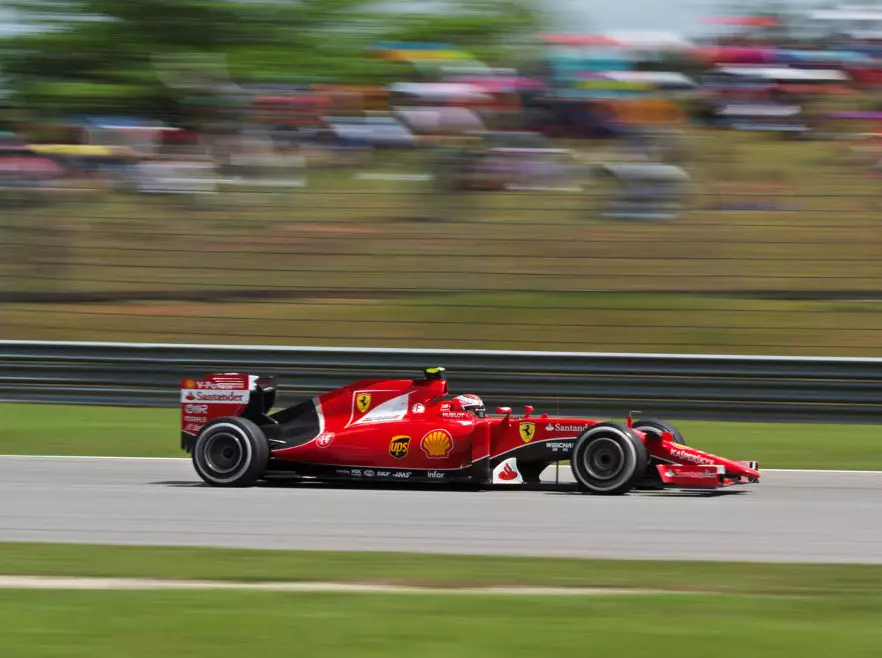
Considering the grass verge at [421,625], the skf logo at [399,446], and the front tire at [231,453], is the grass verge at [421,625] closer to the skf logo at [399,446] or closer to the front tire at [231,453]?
the skf logo at [399,446]

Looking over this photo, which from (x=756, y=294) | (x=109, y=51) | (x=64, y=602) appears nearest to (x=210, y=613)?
(x=64, y=602)

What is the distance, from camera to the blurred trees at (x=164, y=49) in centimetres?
2559

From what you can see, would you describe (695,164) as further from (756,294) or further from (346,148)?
(346,148)

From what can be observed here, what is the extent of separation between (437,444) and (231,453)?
56.8 inches

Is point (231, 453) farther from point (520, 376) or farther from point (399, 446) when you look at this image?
point (520, 376)

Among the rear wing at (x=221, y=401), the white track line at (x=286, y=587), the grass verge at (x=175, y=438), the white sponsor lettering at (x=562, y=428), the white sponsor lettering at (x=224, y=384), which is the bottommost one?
the white track line at (x=286, y=587)

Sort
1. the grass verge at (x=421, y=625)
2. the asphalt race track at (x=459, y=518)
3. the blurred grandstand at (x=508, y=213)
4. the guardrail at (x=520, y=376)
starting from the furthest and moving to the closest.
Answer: the blurred grandstand at (x=508, y=213), the guardrail at (x=520, y=376), the asphalt race track at (x=459, y=518), the grass verge at (x=421, y=625)

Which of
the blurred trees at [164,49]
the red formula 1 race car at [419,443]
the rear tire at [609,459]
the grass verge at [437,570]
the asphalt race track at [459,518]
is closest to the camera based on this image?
the grass verge at [437,570]

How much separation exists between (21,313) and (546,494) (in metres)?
9.88

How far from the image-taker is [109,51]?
2627cm

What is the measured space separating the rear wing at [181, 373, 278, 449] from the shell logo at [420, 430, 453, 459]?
4.11 ft

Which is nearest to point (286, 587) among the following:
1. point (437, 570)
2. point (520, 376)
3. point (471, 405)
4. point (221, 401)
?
point (437, 570)

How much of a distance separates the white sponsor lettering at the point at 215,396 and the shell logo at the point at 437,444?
1.40m

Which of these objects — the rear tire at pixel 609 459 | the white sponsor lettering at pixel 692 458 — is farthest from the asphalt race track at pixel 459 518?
the white sponsor lettering at pixel 692 458
